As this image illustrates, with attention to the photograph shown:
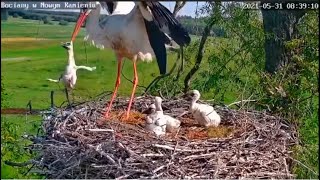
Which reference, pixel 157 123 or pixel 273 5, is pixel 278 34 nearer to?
pixel 273 5

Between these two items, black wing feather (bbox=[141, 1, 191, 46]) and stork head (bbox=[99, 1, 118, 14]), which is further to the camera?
stork head (bbox=[99, 1, 118, 14])

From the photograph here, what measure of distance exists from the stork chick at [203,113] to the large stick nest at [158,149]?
38 millimetres

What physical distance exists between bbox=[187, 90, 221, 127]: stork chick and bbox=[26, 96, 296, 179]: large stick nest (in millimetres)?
38

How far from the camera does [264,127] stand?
151 inches

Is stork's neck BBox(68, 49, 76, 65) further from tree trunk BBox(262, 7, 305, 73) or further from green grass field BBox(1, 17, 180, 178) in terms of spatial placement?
tree trunk BBox(262, 7, 305, 73)

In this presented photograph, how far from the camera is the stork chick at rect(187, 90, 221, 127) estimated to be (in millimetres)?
3944

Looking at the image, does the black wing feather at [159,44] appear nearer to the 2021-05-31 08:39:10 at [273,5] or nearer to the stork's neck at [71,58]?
the stork's neck at [71,58]

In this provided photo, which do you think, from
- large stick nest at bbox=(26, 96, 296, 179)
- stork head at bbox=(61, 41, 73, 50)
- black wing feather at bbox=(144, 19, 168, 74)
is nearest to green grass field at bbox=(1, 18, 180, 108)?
stork head at bbox=(61, 41, 73, 50)

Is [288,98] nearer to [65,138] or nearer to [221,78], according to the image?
[221,78]

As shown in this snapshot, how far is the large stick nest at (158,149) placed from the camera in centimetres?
336

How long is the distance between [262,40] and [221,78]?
13.3 inches

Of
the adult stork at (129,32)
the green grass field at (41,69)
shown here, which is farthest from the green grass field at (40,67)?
the adult stork at (129,32)

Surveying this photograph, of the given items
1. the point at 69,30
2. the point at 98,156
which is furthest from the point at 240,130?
the point at 69,30

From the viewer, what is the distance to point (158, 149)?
3400 millimetres
